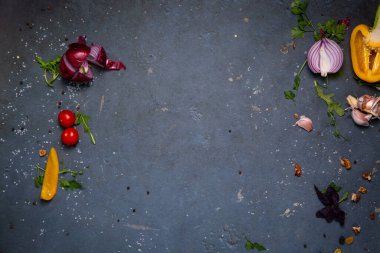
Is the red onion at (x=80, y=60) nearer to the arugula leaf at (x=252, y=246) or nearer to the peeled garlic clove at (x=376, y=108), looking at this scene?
the arugula leaf at (x=252, y=246)

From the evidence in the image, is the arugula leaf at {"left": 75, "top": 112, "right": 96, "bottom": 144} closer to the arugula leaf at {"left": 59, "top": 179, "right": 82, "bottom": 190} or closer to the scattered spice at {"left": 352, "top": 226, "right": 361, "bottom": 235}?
the arugula leaf at {"left": 59, "top": 179, "right": 82, "bottom": 190}

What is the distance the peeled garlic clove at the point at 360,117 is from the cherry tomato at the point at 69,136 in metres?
0.79

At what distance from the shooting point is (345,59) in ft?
4.41

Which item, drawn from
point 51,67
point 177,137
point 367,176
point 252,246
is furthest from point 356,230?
point 51,67

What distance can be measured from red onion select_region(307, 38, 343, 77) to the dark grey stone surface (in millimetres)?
39

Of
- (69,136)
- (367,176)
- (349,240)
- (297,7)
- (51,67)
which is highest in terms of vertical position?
(297,7)

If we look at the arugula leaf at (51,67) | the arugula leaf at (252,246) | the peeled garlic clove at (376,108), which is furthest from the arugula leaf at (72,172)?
the peeled garlic clove at (376,108)

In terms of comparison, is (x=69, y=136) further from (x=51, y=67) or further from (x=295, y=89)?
(x=295, y=89)

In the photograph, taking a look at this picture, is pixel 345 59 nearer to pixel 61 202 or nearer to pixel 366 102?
pixel 366 102

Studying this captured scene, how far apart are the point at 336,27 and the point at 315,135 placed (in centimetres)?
32

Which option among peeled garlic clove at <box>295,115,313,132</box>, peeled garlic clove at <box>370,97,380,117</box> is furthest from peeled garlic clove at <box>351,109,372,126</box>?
peeled garlic clove at <box>295,115,313,132</box>

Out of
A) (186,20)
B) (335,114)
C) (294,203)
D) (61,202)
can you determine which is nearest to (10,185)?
(61,202)

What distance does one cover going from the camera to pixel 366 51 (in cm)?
131

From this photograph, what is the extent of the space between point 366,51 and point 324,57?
0.42ft
